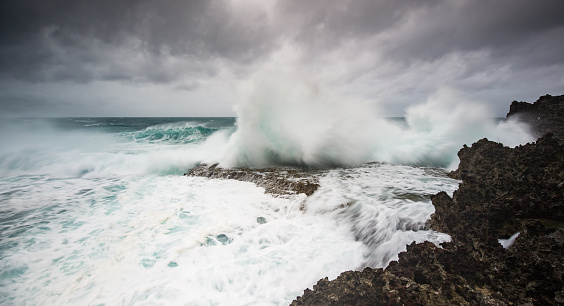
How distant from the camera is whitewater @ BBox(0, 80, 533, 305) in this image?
292 cm

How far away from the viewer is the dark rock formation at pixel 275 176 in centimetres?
628

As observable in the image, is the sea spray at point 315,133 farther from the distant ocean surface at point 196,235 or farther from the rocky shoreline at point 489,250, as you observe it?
the rocky shoreline at point 489,250

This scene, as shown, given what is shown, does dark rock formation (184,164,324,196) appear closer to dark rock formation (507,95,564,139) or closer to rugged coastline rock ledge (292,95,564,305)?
rugged coastline rock ledge (292,95,564,305)

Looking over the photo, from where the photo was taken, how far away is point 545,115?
668 centimetres

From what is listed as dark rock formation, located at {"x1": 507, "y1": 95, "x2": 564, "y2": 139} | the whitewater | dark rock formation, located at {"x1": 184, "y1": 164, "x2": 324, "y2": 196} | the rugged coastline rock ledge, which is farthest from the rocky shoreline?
dark rock formation, located at {"x1": 507, "y1": 95, "x2": 564, "y2": 139}

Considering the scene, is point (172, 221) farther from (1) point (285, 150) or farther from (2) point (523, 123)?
(2) point (523, 123)

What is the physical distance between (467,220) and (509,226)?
381 millimetres

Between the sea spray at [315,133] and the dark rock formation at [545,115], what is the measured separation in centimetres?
101

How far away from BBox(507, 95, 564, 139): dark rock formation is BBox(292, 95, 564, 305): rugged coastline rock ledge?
16.0 feet

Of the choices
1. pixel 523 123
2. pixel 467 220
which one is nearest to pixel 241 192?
pixel 467 220

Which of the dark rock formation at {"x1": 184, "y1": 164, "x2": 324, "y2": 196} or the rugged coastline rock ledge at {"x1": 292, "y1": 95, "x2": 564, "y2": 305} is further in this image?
the dark rock formation at {"x1": 184, "y1": 164, "x2": 324, "y2": 196}

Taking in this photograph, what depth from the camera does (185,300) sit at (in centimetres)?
262

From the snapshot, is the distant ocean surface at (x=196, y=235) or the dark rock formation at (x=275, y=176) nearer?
the distant ocean surface at (x=196, y=235)

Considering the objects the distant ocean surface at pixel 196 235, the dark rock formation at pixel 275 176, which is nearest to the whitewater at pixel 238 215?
the distant ocean surface at pixel 196 235
